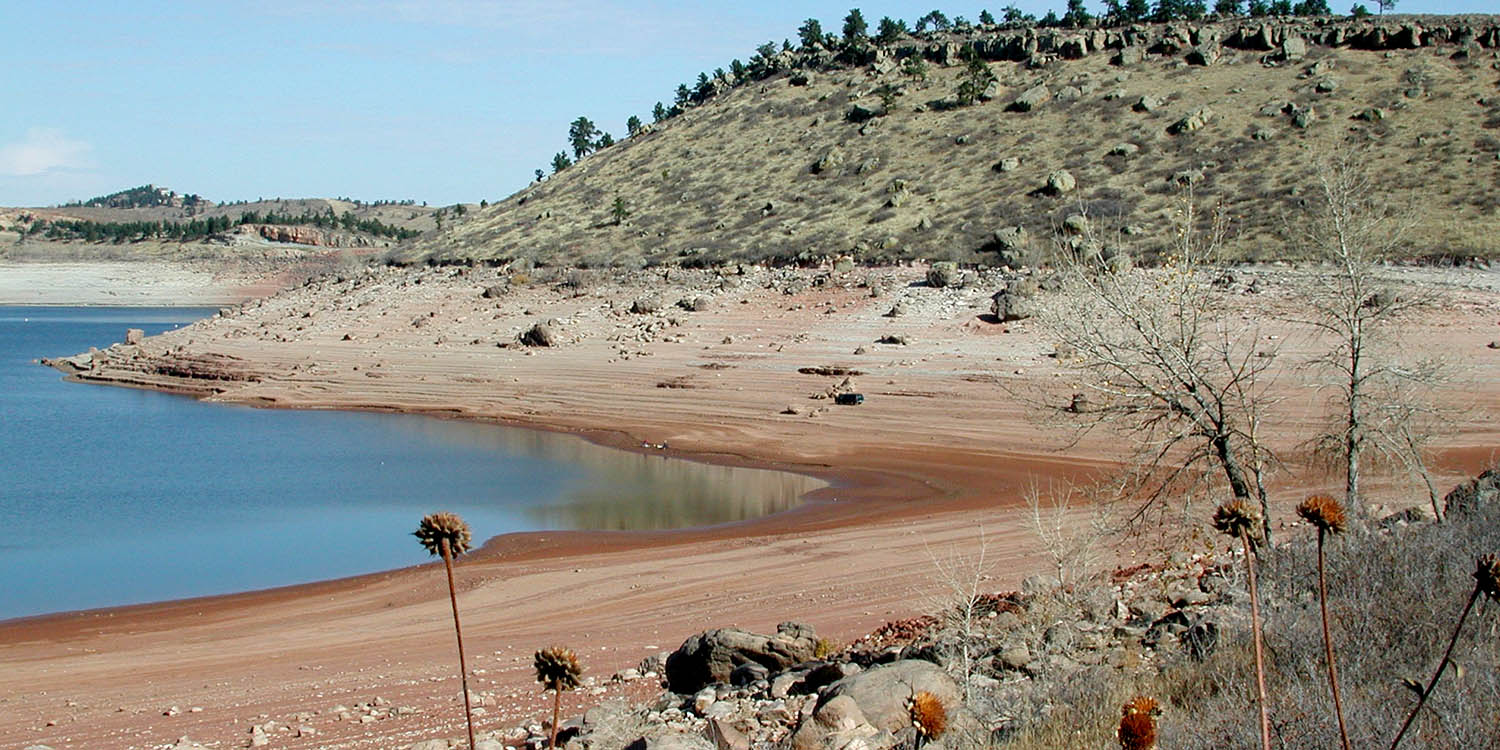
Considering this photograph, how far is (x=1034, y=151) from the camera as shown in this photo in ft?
156

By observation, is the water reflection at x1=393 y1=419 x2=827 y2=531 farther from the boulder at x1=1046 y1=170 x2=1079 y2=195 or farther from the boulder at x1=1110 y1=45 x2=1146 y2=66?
the boulder at x1=1110 y1=45 x2=1146 y2=66

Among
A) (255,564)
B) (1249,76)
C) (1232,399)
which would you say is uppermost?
(1249,76)

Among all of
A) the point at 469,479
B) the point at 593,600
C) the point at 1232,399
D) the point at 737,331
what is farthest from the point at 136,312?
the point at 1232,399

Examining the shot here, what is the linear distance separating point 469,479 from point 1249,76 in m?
41.0

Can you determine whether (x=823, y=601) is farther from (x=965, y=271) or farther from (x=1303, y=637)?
(x=965, y=271)

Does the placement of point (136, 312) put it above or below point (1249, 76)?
below

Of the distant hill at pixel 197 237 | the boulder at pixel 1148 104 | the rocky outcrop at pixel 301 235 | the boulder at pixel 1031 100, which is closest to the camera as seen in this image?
the boulder at pixel 1148 104

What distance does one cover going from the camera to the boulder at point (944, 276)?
113ft

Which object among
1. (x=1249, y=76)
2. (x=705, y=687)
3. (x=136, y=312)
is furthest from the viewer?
(x=136, y=312)

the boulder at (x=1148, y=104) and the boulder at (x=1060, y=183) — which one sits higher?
the boulder at (x=1148, y=104)

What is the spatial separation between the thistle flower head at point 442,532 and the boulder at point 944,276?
30776 mm

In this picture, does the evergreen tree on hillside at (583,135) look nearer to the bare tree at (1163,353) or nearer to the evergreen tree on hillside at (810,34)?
the evergreen tree on hillside at (810,34)

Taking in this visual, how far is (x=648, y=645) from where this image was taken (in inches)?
470

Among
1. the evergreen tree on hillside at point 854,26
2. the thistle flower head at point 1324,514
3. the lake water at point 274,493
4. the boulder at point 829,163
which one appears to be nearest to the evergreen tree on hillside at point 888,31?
the evergreen tree on hillside at point 854,26
